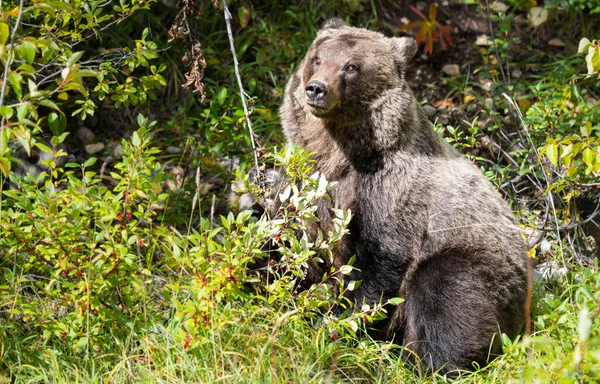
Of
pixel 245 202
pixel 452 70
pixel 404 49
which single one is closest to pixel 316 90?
pixel 404 49

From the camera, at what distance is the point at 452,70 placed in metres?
8.24

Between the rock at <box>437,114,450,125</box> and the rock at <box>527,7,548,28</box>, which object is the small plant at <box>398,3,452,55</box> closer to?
the rock at <box>437,114,450,125</box>

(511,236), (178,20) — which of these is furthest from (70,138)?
(511,236)

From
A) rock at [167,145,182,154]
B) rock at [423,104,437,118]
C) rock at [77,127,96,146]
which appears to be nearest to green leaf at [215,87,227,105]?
rock at [167,145,182,154]

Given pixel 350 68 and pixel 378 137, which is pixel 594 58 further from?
pixel 350 68

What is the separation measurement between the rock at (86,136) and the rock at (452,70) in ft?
12.4

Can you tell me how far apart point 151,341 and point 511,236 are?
2.73 meters

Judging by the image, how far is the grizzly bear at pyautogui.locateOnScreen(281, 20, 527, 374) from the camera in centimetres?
516

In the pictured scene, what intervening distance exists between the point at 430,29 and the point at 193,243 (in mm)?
3990

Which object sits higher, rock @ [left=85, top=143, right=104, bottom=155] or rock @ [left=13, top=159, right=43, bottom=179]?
rock @ [left=13, top=159, right=43, bottom=179]

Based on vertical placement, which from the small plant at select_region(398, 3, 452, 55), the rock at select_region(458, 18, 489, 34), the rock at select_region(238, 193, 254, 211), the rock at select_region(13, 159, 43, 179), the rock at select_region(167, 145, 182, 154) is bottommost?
the rock at select_region(238, 193, 254, 211)

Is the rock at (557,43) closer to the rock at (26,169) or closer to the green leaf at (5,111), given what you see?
the rock at (26,169)

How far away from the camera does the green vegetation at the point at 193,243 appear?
160 inches

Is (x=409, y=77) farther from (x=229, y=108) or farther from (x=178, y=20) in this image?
(x=178, y=20)
